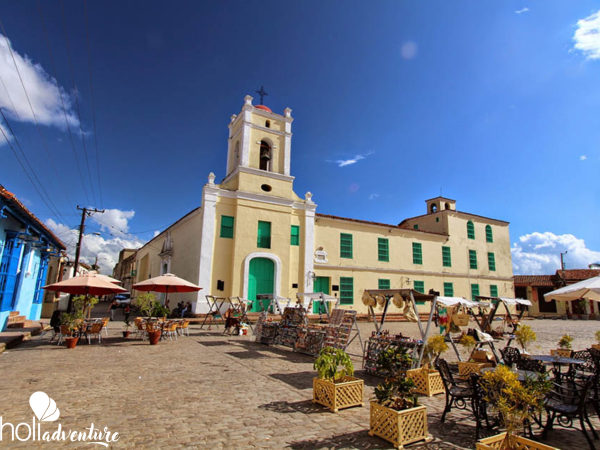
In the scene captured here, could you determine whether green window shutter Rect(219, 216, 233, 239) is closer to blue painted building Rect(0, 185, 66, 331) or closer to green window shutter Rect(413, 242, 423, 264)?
blue painted building Rect(0, 185, 66, 331)

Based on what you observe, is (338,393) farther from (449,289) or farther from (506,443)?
(449,289)

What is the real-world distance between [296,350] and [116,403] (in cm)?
641

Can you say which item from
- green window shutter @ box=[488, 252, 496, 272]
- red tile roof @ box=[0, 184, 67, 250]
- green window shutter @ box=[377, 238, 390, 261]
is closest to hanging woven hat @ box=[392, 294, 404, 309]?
red tile roof @ box=[0, 184, 67, 250]

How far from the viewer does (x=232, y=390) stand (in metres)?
6.59

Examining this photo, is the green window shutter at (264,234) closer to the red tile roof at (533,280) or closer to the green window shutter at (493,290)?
the green window shutter at (493,290)

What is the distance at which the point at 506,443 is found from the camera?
3.72 meters

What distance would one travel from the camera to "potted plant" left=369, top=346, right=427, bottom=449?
439 centimetres

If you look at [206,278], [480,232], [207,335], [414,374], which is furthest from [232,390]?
[480,232]

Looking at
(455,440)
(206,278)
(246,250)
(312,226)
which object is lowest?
(455,440)

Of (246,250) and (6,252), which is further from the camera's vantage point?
(246,250)

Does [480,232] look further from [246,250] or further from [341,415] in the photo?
[341,415]

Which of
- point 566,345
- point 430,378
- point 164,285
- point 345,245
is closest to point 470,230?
point 345,245

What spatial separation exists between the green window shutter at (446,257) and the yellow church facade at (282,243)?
0.08 metres

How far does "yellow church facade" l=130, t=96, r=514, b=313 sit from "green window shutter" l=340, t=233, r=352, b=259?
70 mm
